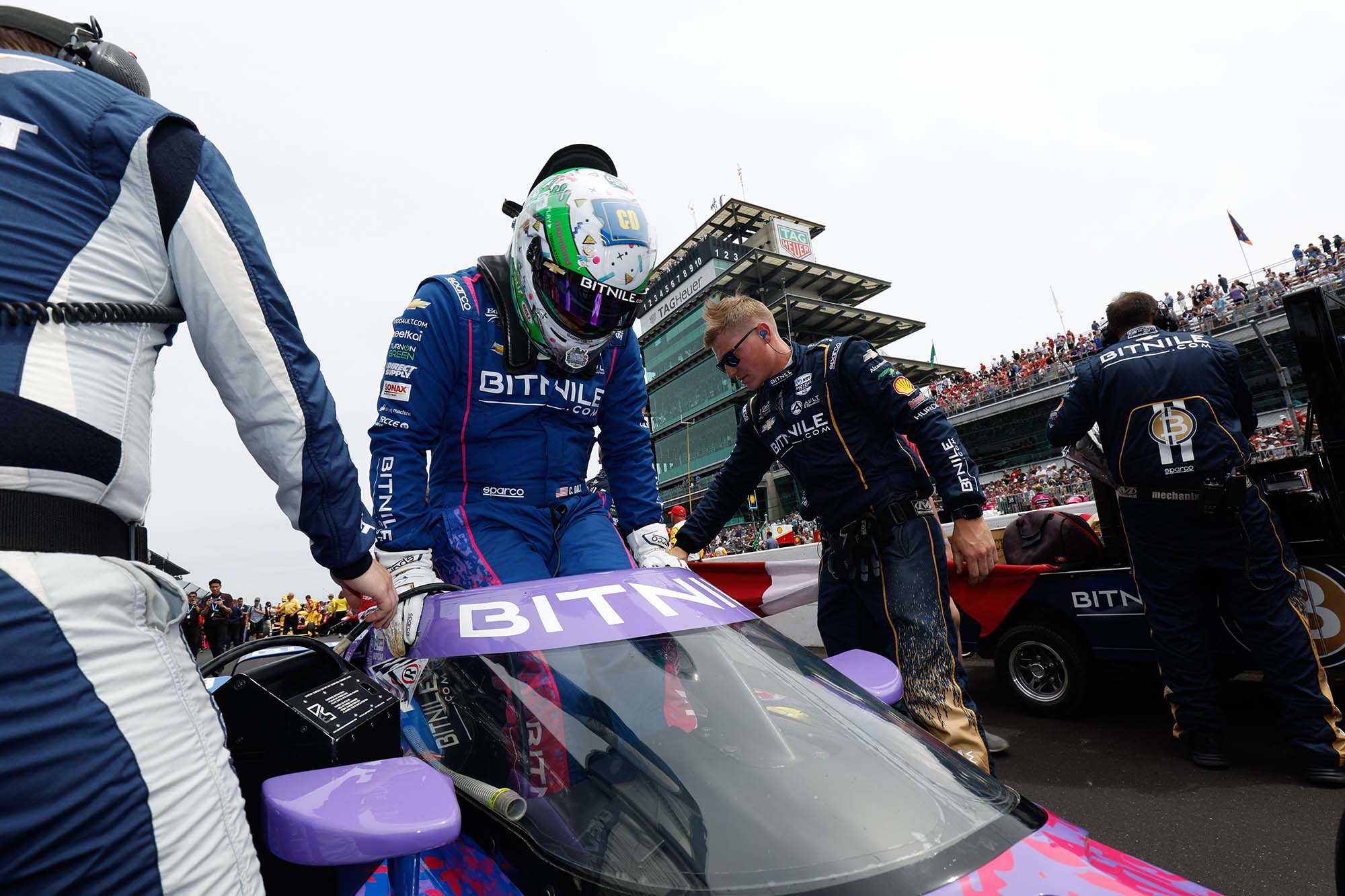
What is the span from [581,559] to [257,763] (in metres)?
1.07

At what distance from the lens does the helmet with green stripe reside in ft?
6.47

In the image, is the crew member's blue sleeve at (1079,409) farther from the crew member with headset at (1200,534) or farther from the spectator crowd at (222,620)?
the spectator crowd at (222,620)

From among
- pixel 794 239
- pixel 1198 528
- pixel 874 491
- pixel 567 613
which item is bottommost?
pixel 1198 528

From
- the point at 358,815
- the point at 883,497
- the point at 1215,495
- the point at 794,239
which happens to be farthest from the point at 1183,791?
the point at 794,239

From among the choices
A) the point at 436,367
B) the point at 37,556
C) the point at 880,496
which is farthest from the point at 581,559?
the point at 37,556

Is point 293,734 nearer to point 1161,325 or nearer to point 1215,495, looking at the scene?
point 1215,495

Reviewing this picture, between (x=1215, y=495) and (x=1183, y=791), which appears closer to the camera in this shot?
(x=1183, y=791)

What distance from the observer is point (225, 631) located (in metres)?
14.0

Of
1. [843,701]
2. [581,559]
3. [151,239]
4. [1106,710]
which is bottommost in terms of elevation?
[1106,710]

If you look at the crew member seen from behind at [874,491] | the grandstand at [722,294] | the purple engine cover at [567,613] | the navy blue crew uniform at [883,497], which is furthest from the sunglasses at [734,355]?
the grandstand at [722,294]

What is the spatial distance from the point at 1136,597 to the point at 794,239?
149 ft

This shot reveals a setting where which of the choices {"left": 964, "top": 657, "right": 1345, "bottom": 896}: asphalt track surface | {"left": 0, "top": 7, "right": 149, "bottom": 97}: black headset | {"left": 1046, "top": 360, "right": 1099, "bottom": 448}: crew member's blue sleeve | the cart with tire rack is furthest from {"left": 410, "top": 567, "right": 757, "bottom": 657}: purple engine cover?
the cart with tire rack

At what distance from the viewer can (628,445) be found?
8.38 ft

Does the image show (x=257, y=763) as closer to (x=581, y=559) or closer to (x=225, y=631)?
(x=581, y=559)
